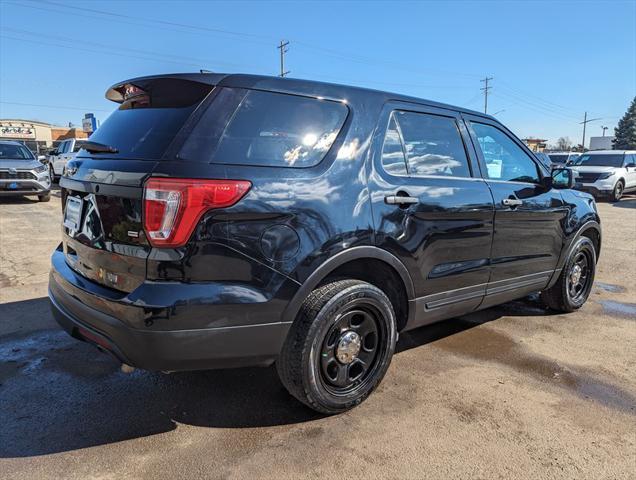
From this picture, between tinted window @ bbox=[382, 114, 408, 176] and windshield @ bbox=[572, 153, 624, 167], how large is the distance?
18462 mm

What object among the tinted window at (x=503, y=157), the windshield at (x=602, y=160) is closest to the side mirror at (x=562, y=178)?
the tinted window at (x=503, y=157)

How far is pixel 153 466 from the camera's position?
2449 millimetres

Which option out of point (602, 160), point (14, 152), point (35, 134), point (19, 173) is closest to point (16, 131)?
point (35, 134)

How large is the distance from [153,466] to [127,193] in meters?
1.36

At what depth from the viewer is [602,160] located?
18766mm

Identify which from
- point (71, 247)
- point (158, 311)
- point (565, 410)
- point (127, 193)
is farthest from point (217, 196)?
point (565, 410)

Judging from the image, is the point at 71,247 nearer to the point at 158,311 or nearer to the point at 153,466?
the point at 158,311

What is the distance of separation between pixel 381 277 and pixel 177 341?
1380 mm

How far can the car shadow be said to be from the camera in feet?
8.93

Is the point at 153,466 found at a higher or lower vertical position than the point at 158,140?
lower

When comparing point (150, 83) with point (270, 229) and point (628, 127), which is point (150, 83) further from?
point (628, 127)

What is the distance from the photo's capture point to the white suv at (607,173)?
1750 cm

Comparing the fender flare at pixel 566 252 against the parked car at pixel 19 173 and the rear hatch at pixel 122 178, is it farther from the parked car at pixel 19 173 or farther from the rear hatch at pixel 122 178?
the parked car at pixel 19 173

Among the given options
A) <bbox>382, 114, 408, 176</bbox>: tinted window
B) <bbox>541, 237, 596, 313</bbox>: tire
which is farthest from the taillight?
<bbox>541, 237, 596, 313</bbox>: tire
